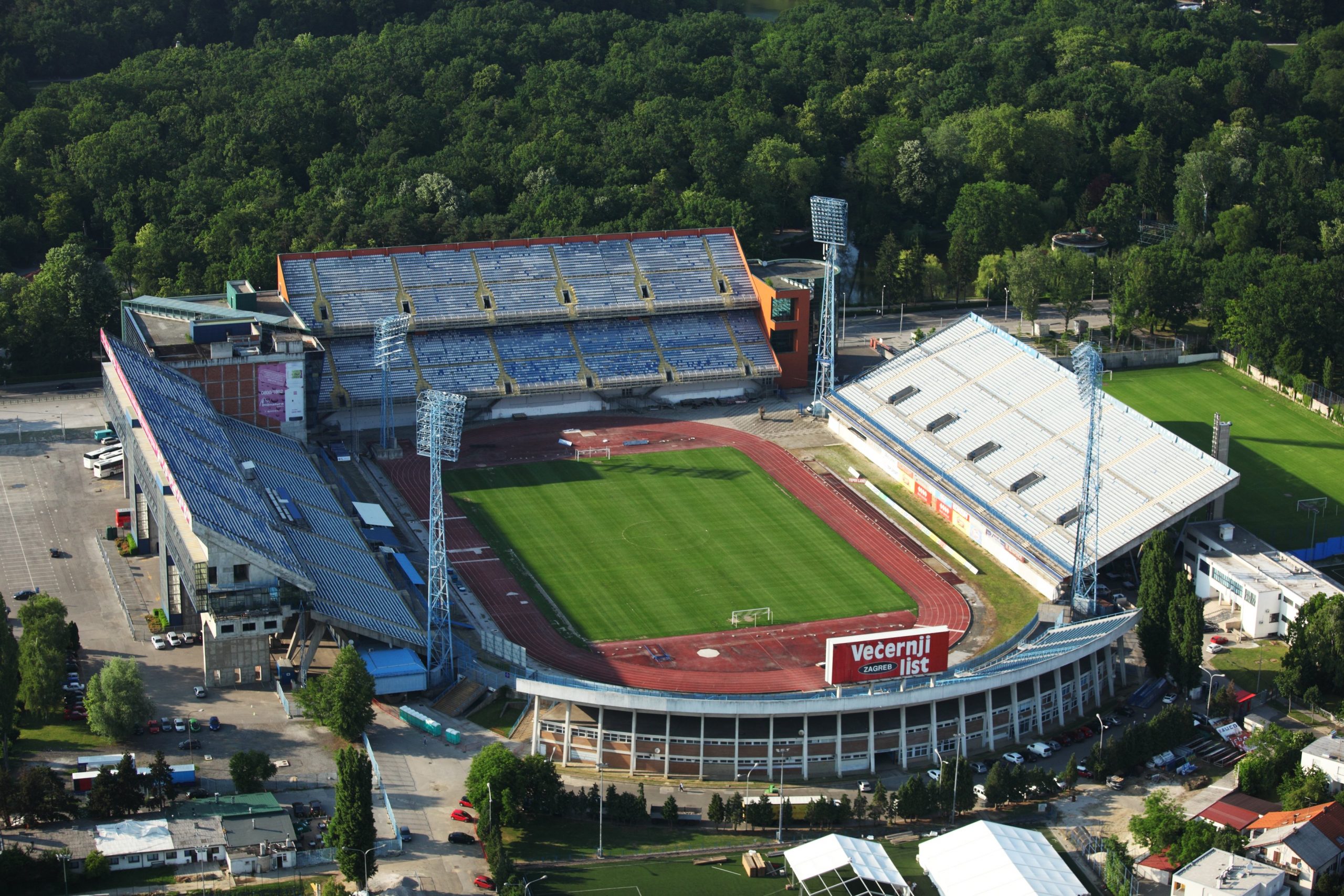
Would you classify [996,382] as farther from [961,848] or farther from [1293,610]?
[961,848]

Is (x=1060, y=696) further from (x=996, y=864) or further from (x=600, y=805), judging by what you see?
(x=600, y=805)

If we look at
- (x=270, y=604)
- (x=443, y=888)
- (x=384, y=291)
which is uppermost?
(x=384, y=291)

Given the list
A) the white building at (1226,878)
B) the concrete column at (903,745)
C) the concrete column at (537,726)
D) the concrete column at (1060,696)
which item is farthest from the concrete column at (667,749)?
the white building at (1226,878)

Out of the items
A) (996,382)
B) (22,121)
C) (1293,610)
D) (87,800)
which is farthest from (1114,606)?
(22,121)

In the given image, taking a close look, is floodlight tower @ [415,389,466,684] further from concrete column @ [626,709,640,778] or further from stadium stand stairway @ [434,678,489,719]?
concrete column @ [626,709,640,778]

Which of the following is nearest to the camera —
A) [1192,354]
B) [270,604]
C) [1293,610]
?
[270,604]

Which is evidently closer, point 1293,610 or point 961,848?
point 961,848
